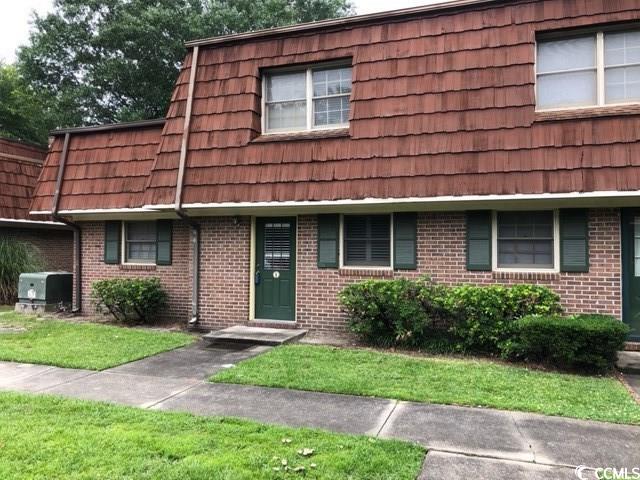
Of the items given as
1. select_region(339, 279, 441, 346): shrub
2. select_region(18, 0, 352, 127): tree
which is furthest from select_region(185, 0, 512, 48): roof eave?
select_region(18, 0, 352, 127): tree

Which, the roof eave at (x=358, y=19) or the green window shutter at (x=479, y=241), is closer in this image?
the green window shutter at (x=479, y=241)

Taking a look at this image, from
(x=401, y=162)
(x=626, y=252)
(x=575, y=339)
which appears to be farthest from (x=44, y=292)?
(x=626, y=252)

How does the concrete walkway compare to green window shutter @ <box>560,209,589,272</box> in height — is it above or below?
below

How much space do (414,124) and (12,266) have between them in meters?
12.2

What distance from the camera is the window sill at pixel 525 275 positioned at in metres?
7.44

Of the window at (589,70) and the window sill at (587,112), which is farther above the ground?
the window at (589,70)

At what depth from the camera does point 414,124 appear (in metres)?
7.84

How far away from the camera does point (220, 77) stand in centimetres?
939

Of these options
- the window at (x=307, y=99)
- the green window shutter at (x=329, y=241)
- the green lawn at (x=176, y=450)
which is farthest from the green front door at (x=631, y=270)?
the green lawn at (x=176, y=450)

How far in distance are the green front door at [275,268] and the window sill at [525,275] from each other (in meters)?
3.64

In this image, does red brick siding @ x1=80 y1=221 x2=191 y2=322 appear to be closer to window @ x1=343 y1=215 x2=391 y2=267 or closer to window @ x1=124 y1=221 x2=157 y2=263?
window @ x1=124 y1=221 x2=157 y2=263

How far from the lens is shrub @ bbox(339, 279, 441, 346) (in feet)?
24.2

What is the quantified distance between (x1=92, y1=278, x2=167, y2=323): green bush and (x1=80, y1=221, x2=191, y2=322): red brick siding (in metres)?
0.24

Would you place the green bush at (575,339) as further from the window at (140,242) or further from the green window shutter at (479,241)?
the window at (140,242)
